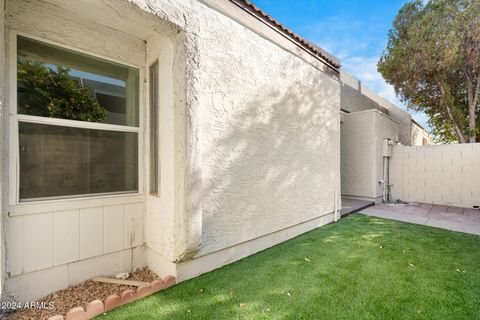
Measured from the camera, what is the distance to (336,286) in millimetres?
3596

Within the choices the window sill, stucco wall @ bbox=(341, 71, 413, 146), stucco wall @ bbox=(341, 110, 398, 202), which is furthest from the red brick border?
stucco wall @ bbox=(341, 71, 413, 146)

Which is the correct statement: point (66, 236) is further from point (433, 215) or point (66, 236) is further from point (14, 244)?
point (433, 215)

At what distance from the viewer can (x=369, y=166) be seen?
1026cm

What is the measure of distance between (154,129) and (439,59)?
13917mm

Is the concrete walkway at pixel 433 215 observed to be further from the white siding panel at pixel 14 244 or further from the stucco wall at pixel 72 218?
the white siding panel at pixel 14 244

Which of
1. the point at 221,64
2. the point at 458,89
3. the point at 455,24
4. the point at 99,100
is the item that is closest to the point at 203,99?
the point at 221,64

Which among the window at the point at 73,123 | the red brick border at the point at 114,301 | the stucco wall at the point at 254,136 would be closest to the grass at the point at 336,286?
the red brick border at the point at 114,301

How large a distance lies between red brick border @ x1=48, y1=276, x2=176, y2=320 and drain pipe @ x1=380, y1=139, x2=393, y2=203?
1066cm

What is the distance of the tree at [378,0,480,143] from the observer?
34.4 ft

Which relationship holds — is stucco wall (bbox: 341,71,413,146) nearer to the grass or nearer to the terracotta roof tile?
the terracotta roof tile

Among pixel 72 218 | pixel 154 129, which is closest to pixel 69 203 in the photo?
pixel 72 218

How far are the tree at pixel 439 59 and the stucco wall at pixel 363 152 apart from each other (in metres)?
3.49

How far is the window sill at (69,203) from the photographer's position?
119 inches

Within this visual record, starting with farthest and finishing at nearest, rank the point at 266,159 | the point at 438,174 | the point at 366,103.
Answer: the point at 366,103 < the point at 438,174 < the point at 266,159
